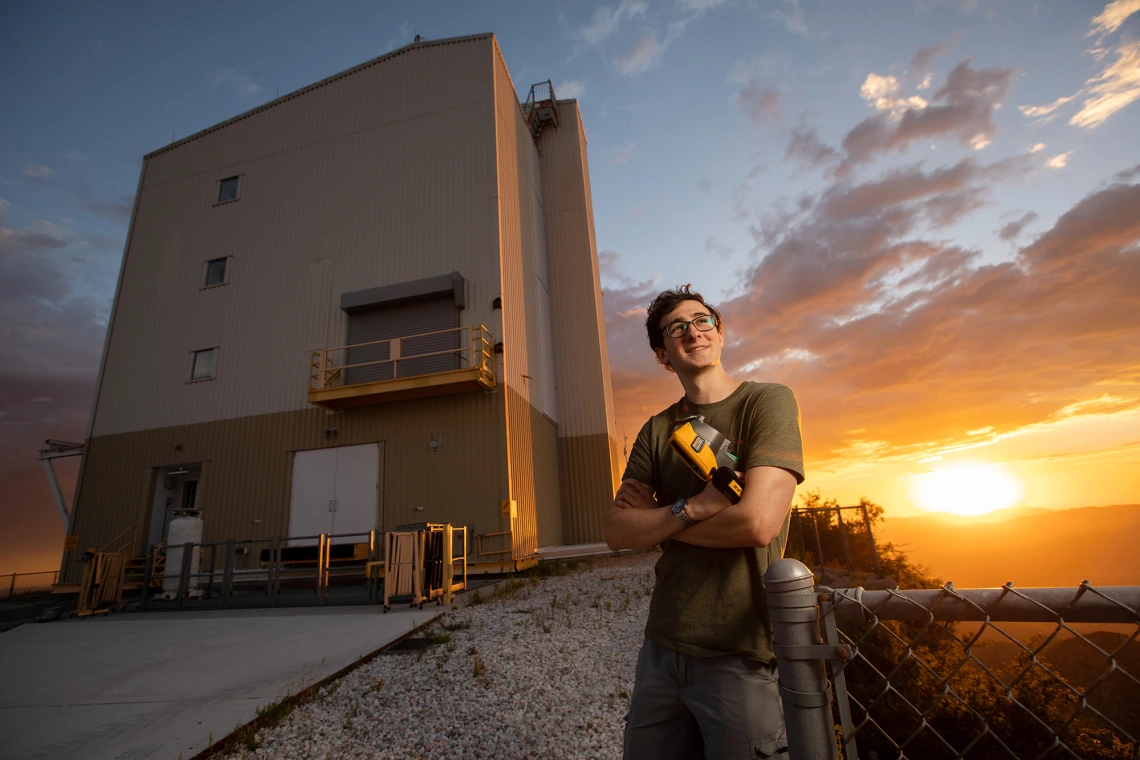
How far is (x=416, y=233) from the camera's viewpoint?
14875mm

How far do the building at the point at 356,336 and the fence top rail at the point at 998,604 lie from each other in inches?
425

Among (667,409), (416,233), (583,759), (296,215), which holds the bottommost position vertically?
(583,759)

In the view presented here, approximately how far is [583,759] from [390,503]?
33.2 ft

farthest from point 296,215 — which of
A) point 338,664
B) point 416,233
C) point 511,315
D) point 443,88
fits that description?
point 338,664

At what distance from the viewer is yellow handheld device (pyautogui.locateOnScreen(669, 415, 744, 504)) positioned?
59.6 inches

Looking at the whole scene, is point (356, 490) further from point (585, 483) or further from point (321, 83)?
point (321, 83)

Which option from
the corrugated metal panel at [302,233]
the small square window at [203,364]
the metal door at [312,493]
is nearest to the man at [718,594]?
the corrugated metal panel at [302,233]

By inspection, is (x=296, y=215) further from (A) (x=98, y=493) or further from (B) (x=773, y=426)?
(B) (x=773, y=426)

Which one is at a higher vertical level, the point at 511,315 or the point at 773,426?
the point at 511,315

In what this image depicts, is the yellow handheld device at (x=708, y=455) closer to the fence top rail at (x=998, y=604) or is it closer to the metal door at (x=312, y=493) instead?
the fence top rail at (x=998, y=604)

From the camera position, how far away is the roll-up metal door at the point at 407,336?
13.8 metres

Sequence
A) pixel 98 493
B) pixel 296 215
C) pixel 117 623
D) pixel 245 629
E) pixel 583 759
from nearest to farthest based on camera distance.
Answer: pixel 583 759 < pixel 245 629 < pixel 117 623 < pixel 98 493 < pixel 296 215

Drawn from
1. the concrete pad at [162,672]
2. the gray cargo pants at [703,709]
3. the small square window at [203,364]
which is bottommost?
the concrete pad at [162,672]

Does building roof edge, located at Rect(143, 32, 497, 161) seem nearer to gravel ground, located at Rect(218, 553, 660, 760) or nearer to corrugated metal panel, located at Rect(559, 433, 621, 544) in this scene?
corrugated metal panel, located at Rect(559, 433, 621, 544)
